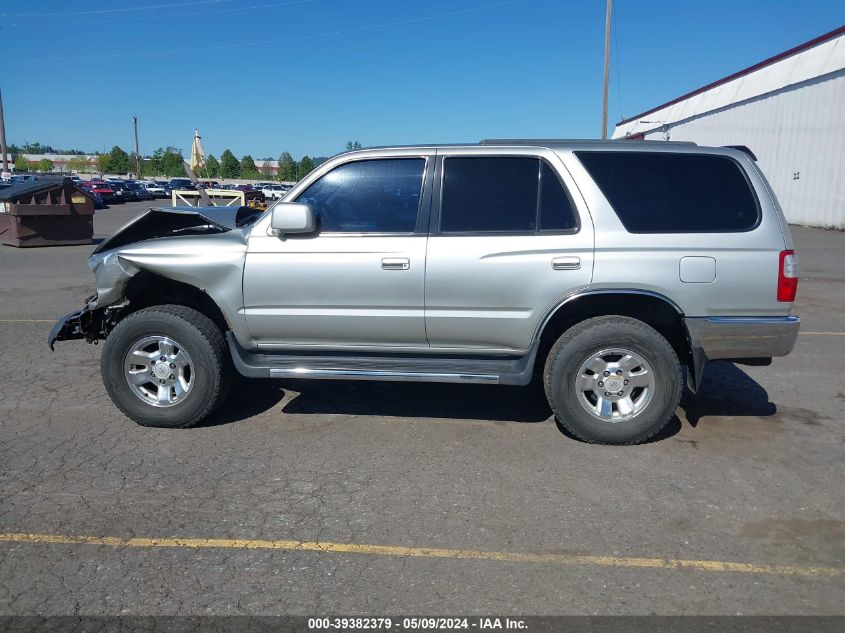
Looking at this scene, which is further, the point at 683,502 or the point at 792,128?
the point at 792,128

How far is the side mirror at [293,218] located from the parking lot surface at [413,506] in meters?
1.47

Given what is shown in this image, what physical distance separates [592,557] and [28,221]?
18.2m

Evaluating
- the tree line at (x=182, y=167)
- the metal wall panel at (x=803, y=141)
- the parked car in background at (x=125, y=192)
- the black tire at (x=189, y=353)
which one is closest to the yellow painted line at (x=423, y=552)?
the black tire at (x=189, y=353)

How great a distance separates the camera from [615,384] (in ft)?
16.1

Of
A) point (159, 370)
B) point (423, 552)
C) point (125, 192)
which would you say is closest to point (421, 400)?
point (159, 370)

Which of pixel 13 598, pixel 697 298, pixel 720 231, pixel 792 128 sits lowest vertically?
pixel 13 598

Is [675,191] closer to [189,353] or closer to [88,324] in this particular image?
[189,353]

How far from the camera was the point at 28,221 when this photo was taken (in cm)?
1795

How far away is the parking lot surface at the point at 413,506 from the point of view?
3.25 metres

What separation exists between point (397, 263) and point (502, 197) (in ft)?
2.83

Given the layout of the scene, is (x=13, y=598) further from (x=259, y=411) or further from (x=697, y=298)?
(x=697, y=298)

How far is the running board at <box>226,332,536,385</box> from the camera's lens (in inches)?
194

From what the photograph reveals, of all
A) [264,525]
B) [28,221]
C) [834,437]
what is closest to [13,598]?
[264,525]

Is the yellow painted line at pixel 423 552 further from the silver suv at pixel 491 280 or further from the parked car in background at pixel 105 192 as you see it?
the parked car in background at pixel 105 192
